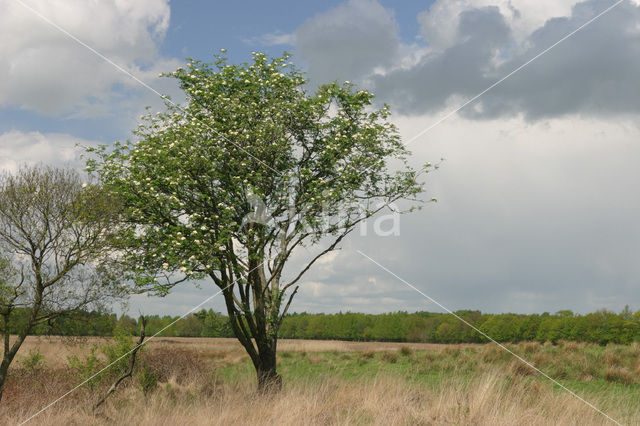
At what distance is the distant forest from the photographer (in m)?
15.6

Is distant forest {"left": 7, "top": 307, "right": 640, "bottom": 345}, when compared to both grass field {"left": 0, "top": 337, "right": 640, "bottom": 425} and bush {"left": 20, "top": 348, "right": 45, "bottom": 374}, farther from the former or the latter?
bush {"left": 20, "top": 348, "right": 45, "bottom": 374}

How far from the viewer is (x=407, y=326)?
96.1 m

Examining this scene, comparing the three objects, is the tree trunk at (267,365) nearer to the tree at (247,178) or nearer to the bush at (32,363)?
the tree at (247,178)

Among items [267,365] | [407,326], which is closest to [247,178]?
[267,365]

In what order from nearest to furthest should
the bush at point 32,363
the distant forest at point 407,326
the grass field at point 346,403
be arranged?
the grass field at point 346,403 → the distant forest at point 407,326 → the bush at point 32,363

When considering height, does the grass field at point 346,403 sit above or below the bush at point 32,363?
below

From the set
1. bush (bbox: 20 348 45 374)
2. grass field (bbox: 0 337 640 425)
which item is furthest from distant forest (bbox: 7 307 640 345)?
bush (bbox: 20 348 45 374)

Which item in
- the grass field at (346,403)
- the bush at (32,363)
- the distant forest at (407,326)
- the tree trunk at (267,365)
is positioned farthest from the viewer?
the bush at (32,363)

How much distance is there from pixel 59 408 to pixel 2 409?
1427mm

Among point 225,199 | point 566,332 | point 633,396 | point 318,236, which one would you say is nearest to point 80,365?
point 225,199

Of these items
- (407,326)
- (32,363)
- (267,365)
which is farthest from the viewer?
(407,326)

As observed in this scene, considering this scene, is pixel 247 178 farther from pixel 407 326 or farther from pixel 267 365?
pixel 407 326

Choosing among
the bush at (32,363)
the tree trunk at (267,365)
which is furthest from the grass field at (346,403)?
the tree trunk at (267,365)

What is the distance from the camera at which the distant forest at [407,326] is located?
15.6 metres
